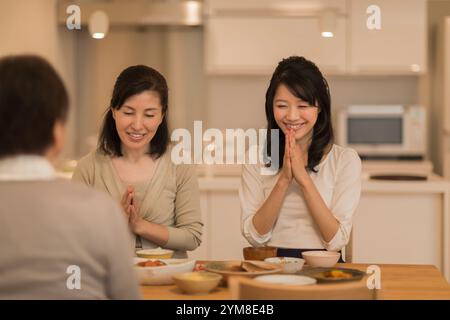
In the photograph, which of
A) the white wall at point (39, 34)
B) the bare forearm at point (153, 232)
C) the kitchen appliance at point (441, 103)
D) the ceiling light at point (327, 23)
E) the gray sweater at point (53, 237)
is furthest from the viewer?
the kitchen appliance at point (441, 103)

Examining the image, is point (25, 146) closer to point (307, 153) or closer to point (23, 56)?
point (23, 56)

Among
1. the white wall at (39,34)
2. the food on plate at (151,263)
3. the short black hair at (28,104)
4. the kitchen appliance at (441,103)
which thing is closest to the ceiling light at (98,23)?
the white wall at (39,34)

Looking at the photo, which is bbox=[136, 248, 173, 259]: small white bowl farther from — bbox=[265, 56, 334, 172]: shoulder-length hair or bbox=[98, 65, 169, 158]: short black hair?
A: bbox=[265, 56, 334, 172]: shoulder-length hair

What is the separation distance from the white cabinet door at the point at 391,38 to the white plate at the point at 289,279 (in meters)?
2.46

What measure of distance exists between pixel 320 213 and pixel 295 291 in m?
0.73

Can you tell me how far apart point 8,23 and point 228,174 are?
1.18 metres

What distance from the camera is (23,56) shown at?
1.14 m

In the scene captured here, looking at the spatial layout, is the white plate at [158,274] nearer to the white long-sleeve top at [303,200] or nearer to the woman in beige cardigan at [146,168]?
the woman in beige cardigan at [146,168]

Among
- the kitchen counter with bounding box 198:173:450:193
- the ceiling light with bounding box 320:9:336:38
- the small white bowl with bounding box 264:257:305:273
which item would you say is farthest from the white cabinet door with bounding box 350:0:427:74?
the small white bowl with bounding box 264:257:305:273

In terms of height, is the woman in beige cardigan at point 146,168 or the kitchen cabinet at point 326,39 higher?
the kitchen cabinet at point 326,39

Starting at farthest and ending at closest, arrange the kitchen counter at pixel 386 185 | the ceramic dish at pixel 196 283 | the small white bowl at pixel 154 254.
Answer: the kitchen counter at pixel 386 185
the small white bowl at pixel 154 254
the ceramic dish at pixel 196 283

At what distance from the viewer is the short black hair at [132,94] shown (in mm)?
1890

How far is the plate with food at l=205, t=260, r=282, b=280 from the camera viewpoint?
5.06 feet

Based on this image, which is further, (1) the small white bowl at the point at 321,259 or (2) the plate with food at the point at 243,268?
(1) the small white bowl at the point at 321,259
